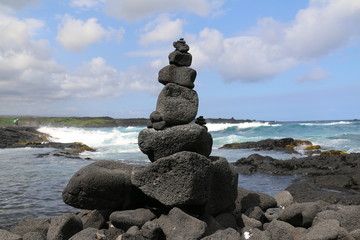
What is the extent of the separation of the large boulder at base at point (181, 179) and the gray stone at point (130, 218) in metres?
0.34

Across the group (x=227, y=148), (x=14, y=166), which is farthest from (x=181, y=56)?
(x=227, y=148)

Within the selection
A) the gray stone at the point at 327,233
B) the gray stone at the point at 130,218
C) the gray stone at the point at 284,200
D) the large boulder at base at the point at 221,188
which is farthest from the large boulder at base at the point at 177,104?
the gray stone at the point at 284,200

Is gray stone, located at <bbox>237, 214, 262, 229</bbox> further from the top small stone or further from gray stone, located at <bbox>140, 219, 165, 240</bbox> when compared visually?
the top small stone

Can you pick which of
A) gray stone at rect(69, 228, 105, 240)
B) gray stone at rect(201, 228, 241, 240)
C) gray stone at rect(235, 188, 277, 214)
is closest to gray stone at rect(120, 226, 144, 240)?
gray stone at rect(69, 228, 105, 240)

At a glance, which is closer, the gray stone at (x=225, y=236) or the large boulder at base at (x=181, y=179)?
the gray stone at (x=225, y=236)

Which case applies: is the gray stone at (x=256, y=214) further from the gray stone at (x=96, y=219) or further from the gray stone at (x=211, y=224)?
the gray stone at (x=96, y=219)

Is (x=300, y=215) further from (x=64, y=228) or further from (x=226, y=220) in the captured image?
(x=64, y=228)

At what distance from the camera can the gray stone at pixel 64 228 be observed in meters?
6.26

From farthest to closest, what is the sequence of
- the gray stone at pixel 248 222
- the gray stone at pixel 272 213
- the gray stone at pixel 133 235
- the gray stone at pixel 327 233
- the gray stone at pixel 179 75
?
the gray stone at pixel 272 213, the gray stone at pixel 179 75, the gray stone at pixel 248 222, the gray stone at pixel 327 233, the gray stone at pixel 133 235

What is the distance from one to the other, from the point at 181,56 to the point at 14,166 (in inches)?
579

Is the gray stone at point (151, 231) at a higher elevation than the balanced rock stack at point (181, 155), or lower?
lower

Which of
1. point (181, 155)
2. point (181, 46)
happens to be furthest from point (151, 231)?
point (181, 46)

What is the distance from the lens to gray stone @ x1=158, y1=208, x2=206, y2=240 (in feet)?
18.9

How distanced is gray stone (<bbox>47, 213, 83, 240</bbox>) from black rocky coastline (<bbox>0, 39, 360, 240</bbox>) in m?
0.02
